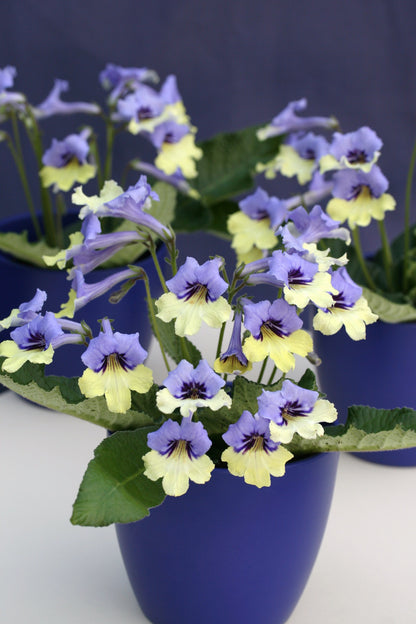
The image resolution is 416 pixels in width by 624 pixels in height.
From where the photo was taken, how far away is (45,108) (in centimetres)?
112

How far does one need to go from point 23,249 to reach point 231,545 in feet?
1.53

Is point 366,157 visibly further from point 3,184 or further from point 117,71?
point 3,184

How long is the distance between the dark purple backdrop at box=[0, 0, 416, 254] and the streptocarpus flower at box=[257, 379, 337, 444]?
1.06 metres

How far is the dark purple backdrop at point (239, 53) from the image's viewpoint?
1472 mm

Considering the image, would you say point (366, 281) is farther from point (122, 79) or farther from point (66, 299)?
point (122, 79)

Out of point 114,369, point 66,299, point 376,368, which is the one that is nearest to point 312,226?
point 114,369

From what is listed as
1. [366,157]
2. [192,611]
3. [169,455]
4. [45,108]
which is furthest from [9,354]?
[45,108]

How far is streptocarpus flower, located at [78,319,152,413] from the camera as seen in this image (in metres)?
0.57

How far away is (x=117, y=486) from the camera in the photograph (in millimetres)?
Result: 578

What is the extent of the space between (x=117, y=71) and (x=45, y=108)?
11 cm

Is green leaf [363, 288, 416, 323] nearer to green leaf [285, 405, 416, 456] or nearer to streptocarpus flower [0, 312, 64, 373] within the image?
green leaf [285, 405, 416, 456]

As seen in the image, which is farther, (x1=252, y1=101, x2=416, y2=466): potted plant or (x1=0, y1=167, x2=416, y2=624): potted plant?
(x1=252, y1=101, x2=416, y2=466): potted plant

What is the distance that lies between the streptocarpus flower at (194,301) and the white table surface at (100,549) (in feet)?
0.94

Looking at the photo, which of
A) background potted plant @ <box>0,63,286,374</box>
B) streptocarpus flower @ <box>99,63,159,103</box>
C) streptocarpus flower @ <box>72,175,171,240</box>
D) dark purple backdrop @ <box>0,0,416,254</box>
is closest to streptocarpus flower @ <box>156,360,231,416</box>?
streptocarpus flower @ <box>72,175,171,240</box>
